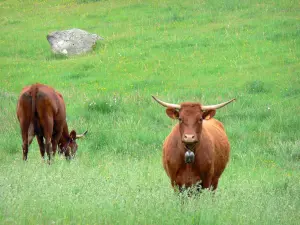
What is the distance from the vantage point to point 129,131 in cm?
1708

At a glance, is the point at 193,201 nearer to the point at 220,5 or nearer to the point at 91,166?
the point at 91,166

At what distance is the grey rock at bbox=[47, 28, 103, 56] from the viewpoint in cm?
2923

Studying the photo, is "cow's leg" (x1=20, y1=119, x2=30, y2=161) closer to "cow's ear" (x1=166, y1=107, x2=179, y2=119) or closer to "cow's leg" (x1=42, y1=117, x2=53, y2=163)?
"cow's leg" (x1=42, y1=117, x2=53, y2=163)

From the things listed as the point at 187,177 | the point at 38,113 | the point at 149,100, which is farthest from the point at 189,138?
the point at 149,100

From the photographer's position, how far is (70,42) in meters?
29.3

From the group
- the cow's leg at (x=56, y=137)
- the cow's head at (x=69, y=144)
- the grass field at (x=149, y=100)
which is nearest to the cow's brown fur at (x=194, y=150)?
the grass field at (x=149, y=100)

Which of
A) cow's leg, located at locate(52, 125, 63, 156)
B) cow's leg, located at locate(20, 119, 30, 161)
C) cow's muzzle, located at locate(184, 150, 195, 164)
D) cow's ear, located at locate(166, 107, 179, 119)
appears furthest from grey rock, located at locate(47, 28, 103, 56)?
cow's muzzle, located at locate(184, 150, 195, 164)

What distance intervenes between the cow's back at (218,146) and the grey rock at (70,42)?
1778 cm

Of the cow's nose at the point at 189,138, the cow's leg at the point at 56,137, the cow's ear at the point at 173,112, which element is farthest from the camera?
the cow's leg at the point at 56,137

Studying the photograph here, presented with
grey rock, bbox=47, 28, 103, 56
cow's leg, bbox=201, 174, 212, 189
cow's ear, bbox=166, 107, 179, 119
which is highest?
cow's ear, bbox=166, 107, 179, 119

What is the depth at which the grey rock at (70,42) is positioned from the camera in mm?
29234

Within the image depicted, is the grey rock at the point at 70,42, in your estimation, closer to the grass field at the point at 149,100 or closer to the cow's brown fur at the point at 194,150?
the grass field at the point at 149,100

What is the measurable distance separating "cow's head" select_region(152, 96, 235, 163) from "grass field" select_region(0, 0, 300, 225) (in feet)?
2.10

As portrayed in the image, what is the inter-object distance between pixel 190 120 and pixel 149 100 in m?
10.2
